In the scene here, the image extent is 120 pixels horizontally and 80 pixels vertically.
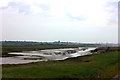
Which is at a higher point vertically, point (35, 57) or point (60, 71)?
point (60, 71)

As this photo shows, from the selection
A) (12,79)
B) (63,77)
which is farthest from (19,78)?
(63,77)

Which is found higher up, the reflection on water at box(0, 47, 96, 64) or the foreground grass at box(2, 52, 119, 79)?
the foreground grass at box(2, 52, 119, 79)

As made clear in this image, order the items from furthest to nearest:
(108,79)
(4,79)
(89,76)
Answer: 1. (89,76)
2. (108,79)
3. (4,79)

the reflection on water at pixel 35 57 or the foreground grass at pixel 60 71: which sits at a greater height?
the foreground grass at pixel 60 71

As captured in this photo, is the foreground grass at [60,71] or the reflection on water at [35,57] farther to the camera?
the reflection on water at [35,57]

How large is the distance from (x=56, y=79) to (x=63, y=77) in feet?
2.98

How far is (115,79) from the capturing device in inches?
623

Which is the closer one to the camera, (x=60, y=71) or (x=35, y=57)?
(x=60, y=71)

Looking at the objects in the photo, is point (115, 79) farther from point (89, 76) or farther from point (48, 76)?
point (48, 76)

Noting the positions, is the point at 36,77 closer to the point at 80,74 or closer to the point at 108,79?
the point at 80,74

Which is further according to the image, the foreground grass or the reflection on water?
the reflection on water

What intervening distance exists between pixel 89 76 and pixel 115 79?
Result: 8.54 feet

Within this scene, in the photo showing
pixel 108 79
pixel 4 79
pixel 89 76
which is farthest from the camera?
pixel 89 76

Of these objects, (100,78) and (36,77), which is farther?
(100,78)
